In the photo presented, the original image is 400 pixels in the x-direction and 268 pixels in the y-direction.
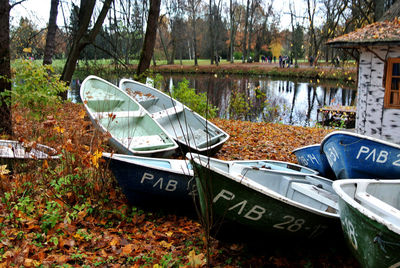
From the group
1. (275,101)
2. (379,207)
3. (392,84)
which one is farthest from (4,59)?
(275,101)

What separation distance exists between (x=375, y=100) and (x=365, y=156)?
4.82 meters

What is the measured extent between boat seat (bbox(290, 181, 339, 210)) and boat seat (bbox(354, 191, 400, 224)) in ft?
2.79

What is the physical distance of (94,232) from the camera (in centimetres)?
437

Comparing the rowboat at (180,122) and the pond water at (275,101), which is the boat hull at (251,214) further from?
the pond water at (275,101)

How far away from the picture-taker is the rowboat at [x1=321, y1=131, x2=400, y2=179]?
479 cm

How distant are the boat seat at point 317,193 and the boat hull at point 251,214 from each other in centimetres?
54

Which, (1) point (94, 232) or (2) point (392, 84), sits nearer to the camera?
(1) point (94, 232)

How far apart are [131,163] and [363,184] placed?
271 cm

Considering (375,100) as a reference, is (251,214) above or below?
below

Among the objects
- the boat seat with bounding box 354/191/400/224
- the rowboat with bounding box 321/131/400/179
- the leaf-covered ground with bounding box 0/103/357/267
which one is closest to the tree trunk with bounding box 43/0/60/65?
the leaf-covered ground with bounding box 0/103/357/267

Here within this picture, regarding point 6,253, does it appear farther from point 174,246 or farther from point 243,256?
point 243,256

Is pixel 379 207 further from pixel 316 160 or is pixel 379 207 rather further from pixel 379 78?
pixel 379 78

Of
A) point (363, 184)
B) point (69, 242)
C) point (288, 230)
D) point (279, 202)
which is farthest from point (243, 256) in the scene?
point (69, 242)

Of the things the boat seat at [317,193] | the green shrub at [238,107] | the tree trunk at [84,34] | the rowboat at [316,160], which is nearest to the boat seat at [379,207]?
the boat seat at [317,193]
